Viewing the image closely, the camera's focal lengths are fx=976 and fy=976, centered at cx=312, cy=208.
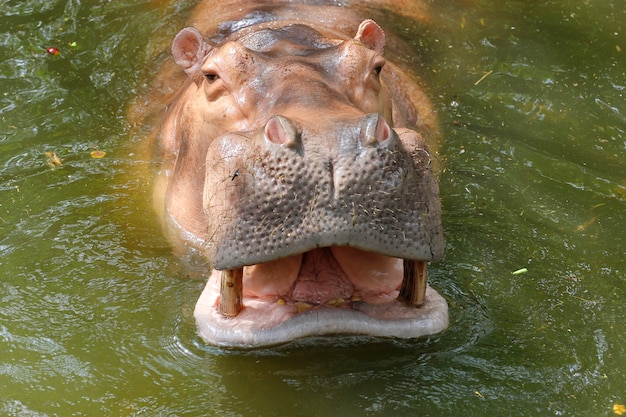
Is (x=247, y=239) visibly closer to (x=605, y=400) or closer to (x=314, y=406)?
(x=314, y=406)

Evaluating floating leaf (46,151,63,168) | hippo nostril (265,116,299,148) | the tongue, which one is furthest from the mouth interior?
floating leaf (46,151,63,168)

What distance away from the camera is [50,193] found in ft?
20.0

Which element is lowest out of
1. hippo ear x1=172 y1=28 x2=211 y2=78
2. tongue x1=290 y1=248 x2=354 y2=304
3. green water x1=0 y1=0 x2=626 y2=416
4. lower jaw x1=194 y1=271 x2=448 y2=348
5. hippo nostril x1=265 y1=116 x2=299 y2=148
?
green water x1=0 y1=0 x2=626 y2=416

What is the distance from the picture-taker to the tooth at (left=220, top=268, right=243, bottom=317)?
13.9ft

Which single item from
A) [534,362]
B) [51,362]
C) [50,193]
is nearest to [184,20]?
[50,193]

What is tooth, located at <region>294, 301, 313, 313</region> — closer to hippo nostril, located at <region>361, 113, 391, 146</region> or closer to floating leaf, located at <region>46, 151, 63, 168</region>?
hippo nostril, located at <region>361, 113, 391, 146</region>

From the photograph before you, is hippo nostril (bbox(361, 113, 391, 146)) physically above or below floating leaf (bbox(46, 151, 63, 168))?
above

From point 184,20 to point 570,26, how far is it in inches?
129

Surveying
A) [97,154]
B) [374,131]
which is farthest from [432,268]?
[97,154]

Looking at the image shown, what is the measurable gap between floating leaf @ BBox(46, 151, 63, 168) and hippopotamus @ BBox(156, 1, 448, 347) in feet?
3.73

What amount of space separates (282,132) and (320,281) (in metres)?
0.81

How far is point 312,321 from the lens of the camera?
4.22 m

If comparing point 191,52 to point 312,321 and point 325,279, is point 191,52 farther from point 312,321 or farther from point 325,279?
point 312,321

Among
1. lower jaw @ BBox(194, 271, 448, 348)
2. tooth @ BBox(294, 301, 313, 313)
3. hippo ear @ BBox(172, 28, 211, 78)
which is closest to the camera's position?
lower jaw @ BBox(194, 271, 448, 348)
